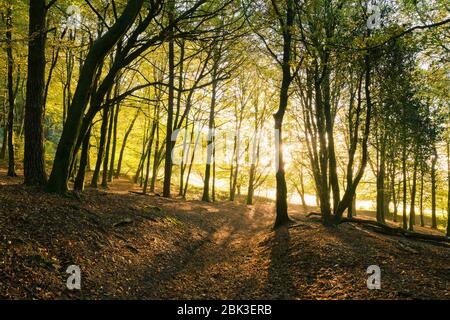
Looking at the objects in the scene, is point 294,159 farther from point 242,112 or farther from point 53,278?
point 53,278

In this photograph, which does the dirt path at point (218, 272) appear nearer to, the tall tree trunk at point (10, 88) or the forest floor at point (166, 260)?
the forest floor at point (166, 260)

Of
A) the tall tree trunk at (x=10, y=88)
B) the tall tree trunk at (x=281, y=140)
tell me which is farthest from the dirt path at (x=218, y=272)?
the tall tree trunk at (x=10, y=88)

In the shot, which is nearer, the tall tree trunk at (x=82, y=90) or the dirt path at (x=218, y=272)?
the dirt path at (x=218, y=272)

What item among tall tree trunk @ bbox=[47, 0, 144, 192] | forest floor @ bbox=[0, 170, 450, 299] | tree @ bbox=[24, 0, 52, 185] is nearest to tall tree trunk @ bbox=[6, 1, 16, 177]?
tree @ bbox=[24, 0, 52, 185]

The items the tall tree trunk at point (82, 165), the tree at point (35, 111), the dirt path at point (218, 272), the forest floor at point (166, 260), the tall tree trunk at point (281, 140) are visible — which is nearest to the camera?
the forest floor at point (166, 260)

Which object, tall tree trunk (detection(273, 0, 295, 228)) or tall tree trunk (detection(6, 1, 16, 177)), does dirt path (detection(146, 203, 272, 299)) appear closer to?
tall tree trunk (detection(273, 0, 295, 228))

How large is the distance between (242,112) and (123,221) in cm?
2246

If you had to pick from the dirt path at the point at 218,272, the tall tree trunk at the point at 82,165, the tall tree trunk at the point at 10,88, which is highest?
the tall tree trunk at the point at 10,88

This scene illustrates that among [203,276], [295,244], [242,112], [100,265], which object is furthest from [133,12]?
A: [242,112]

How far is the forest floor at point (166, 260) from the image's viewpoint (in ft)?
19.4

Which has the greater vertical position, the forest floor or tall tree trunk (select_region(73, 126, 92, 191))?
tall tree trunk (select_region(73, 126, 92, 191))

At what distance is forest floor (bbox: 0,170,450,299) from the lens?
5.90 m
